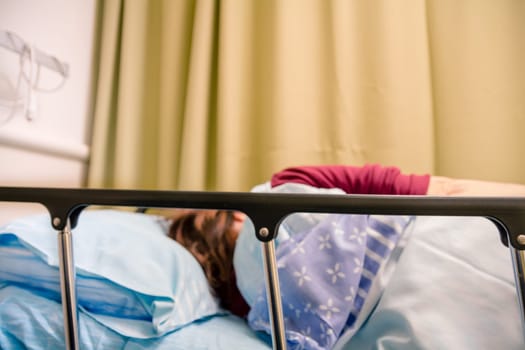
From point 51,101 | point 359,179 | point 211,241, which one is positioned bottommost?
point 211,241

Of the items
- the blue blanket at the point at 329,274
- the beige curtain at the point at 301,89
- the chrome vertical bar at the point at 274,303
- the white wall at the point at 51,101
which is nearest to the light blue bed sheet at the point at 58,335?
the blue blanket at the point at 329,274

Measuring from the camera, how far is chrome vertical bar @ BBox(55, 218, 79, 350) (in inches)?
18.3

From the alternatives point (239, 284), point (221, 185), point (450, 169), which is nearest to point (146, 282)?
point (239, 284)

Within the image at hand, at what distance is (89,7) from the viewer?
4.47 feet

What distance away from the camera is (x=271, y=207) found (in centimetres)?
41

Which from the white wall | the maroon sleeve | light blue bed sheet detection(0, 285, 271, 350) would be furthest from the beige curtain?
light blue bed sheet detection(0, 285, 271, 350)

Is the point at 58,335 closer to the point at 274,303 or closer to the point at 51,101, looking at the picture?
the point at 274,303

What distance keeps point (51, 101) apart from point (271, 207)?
3.42 ft

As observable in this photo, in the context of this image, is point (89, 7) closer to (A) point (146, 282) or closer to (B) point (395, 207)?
(A) point (146, 282)

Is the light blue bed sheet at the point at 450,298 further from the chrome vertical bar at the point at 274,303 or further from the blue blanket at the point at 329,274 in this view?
the chrome vertical bar at the point at 274,303

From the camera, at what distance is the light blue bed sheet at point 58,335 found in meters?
0.55

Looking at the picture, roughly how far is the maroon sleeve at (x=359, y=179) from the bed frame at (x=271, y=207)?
50 centimetres

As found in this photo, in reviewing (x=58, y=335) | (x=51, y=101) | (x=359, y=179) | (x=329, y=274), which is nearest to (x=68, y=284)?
(x=58, y=335)

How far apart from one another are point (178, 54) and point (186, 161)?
0.43m
